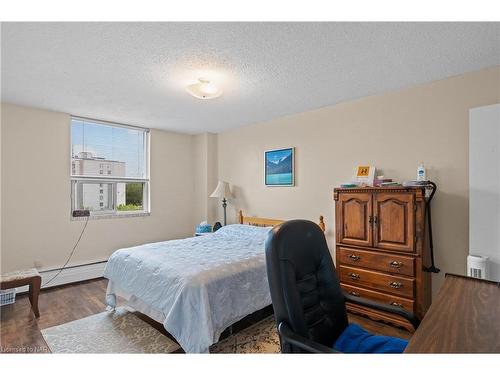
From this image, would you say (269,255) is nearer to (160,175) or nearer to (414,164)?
(414,164)

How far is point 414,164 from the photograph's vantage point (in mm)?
2846

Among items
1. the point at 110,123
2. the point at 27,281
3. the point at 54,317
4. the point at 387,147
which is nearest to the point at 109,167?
the point at 110,123

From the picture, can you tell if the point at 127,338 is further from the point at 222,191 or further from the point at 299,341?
the point at 222,191

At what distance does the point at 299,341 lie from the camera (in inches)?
44.6

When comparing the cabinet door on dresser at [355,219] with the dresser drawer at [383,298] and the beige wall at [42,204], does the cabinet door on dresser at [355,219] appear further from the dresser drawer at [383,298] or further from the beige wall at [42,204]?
the beige wall at [42,204]

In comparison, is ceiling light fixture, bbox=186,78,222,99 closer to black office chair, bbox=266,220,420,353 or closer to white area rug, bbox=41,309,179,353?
black office chair, bbox=266,220,420,353

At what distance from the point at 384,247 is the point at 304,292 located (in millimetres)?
1616

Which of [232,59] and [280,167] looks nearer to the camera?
[232,59]

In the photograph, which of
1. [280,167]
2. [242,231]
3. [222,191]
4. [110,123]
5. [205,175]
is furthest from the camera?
[205,175]

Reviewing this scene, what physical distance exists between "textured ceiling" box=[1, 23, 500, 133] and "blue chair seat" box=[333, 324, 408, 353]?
6.33 feet

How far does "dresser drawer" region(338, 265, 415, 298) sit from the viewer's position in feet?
8.18

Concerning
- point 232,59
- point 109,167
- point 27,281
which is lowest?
point 27,281

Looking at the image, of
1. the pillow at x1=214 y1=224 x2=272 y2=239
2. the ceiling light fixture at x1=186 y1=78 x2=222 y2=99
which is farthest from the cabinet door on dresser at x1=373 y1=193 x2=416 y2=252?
the ceiling light fixture at x1=186 y1=78 x2=222 y2=99

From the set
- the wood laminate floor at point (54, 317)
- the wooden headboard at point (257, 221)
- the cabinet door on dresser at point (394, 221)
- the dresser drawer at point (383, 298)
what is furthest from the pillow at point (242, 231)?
the cabinet door on dresser at point (394, 221)
